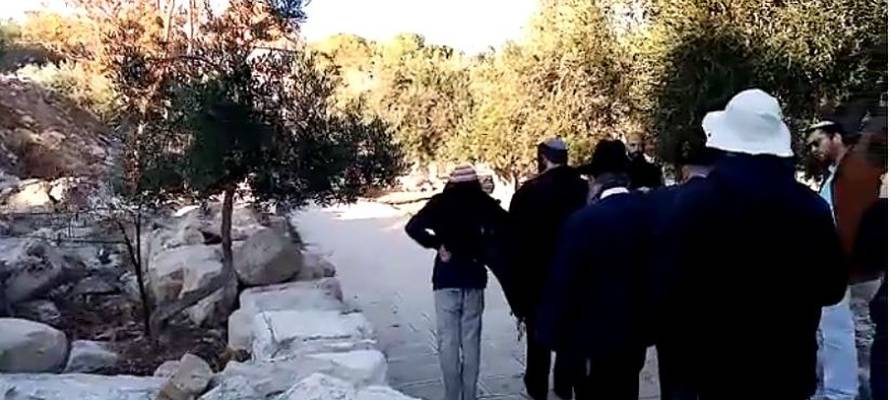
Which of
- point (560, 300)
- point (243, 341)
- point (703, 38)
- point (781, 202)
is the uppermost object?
point (703, 38)

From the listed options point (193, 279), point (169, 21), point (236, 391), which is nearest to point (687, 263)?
point (236, 391)

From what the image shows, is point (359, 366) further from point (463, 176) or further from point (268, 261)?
point (268, 261)

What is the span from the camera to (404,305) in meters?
8.05

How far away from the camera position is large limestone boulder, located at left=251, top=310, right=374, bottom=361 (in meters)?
4.82

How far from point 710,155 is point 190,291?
171 inches

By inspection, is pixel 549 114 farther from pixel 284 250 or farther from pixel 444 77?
pixel 444 77

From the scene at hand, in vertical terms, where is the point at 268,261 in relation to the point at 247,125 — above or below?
below

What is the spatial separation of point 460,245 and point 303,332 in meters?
0.90

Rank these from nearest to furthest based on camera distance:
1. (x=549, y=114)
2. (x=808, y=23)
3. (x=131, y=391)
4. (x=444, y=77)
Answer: (x=131, y=391) < (x=808, y=23) < (x=549, y=114) < (x=444, y=77)

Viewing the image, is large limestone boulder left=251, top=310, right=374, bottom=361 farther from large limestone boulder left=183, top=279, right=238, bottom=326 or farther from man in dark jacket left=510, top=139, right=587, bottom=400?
large limestone boulder left=183, top=279, right=238, bottom=326

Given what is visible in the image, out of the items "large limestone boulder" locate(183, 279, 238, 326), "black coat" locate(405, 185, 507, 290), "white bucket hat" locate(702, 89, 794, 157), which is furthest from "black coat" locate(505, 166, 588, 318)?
"large limestone boulder" locate(183, 279, 238, 326)

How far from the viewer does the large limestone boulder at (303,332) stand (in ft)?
15.8

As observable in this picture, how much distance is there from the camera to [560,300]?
12.3ft

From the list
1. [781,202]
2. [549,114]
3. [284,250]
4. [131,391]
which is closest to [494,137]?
[549,114]
